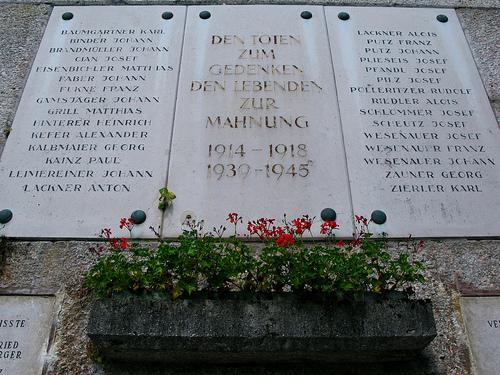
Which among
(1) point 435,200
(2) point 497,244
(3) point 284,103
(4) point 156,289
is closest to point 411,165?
(1) point 435,200

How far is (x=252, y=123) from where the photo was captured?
4387 mm

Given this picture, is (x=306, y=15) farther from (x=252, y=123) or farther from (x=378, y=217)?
(x=378, y=217)

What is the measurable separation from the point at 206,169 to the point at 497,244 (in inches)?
80.6

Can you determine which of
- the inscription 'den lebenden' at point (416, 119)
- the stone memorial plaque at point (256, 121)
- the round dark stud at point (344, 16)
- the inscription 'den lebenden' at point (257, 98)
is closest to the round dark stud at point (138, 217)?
the stone memorial plaque at point (256, 121)

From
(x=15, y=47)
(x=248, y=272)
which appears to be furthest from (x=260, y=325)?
(x=15, y=47)

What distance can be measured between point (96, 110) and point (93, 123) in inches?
5.5

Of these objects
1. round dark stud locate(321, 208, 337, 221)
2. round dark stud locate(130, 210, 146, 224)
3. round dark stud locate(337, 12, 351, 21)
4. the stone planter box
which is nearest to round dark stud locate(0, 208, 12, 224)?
round dark stud locate(130, 210, 146, 224)

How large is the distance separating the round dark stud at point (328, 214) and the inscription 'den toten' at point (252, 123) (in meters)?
0.05

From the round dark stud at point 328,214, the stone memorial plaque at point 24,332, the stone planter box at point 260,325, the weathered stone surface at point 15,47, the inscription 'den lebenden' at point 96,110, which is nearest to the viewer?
the stone planter box at point 260,325

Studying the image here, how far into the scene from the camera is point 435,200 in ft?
13.1

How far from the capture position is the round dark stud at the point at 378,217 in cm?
388

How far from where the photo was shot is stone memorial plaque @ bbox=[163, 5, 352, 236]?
396 centimetres

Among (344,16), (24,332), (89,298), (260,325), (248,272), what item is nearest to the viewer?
(260,325)

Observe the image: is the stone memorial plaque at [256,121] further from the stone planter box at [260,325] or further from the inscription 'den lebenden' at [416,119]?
the stone planter box at [260,325]
